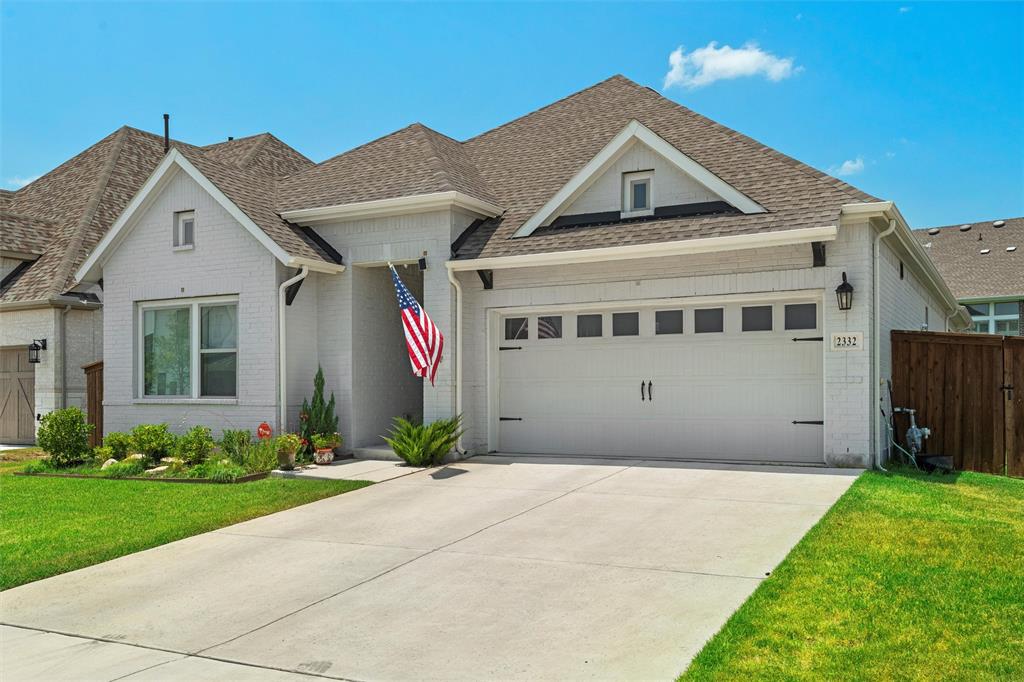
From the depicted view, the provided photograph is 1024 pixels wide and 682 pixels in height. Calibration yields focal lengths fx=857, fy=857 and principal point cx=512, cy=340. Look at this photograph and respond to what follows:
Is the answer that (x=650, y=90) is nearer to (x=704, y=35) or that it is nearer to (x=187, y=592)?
(x=704, y=35)

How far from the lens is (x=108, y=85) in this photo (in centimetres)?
1377

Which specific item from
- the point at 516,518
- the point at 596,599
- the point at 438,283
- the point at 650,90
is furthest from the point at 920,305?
the point at 596,599

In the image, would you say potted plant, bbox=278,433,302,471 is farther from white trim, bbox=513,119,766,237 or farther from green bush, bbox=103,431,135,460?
white trim, bbox=513,119,766,237

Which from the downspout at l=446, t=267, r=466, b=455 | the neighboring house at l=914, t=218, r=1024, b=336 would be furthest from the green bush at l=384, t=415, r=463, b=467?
the neighboring house at l=914, t=218, r=1024, b=336

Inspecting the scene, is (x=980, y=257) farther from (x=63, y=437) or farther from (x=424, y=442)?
(x=63, y=437)

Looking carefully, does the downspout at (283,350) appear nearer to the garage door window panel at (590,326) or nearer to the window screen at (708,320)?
the garage door window panel at (590,326)

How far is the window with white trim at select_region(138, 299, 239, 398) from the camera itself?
555 inches

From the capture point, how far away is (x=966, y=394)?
494 inches

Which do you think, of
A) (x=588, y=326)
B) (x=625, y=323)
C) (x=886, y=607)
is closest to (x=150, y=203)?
(x=588, y=326)

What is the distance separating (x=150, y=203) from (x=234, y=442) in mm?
4731

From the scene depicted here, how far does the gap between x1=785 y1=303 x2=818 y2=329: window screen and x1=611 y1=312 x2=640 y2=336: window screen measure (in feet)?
7.12

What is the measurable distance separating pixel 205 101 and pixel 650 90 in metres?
8.26

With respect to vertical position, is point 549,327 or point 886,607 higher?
point 549,327

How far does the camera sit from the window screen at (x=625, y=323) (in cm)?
1292
